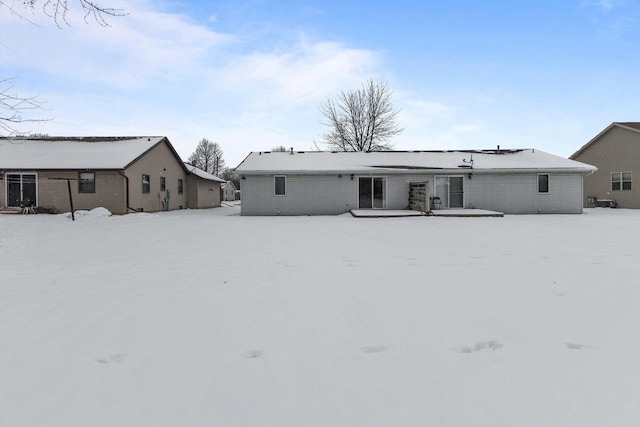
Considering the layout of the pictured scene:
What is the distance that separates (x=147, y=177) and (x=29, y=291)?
1848cm

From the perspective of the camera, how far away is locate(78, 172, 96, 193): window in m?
18.6

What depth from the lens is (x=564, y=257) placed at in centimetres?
605

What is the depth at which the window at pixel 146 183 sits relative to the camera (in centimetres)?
2050

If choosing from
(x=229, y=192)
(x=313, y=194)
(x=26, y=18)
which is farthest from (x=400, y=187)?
(x=229, y=192)

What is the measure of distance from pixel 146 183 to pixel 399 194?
15.1 m

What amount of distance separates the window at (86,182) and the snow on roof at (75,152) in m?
0.52

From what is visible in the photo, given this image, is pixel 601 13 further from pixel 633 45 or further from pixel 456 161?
pixel 456 161

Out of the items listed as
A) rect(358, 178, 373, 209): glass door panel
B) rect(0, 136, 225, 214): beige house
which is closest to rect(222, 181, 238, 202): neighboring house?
rect(0, 136, 225, 214): beige house

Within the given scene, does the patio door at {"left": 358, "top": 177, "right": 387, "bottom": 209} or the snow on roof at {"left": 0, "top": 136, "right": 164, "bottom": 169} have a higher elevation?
the snow on roof at {"left": 0, "top": 136, "right": 164, "bottom": 169}

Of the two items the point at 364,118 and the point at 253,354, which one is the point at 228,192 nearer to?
the point at 364,118

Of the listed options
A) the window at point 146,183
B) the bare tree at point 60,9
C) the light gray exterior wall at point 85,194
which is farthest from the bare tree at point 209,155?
the bare tree at point 60,9

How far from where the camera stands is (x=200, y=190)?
2817 centimetres

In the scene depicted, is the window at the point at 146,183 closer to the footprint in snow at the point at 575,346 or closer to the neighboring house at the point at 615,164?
the footprint in snow at the point at 575,346

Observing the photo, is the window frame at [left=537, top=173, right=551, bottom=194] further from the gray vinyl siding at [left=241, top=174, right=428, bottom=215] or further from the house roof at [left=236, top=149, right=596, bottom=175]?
the gray vinyl siding at [left=241, top=174, right=428, bottom=215]
